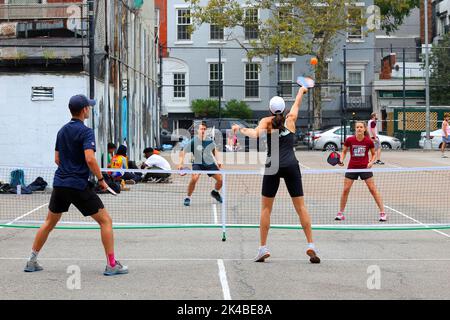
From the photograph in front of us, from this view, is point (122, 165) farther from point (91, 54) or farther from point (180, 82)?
point (180, 82)

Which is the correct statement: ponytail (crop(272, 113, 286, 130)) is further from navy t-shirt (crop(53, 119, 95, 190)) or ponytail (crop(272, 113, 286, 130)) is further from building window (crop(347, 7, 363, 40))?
building window (crop(347, 7, 363, 40))

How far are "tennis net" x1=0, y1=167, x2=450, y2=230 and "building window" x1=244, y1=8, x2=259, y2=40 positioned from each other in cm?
2411

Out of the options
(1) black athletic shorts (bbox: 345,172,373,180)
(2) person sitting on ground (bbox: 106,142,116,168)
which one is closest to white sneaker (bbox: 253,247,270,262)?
(1) black athletic shorts (bbox: 345,172,373,180)

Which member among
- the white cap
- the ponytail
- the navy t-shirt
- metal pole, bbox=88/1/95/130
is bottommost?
the navy t-shirt

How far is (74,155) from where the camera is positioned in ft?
30.8

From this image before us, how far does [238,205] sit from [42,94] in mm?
5998

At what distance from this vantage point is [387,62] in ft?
176

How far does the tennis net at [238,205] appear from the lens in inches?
552

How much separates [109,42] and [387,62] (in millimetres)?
33240

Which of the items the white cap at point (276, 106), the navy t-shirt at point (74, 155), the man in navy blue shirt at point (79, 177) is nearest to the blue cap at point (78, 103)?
the man in navy blue shirt at point (79, 177)

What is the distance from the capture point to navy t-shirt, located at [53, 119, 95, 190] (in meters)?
9.34

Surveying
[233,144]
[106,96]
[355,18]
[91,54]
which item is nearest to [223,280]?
[91,54]
